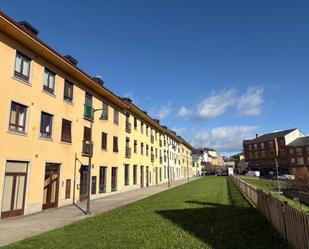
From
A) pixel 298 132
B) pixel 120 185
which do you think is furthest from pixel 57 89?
pixel 298 132

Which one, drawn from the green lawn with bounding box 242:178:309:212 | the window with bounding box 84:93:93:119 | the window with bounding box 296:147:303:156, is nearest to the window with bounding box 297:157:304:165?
the window with bounding box 296:147:303:156

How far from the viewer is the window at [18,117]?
1626cm

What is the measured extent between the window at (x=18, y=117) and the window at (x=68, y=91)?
15.1 feet

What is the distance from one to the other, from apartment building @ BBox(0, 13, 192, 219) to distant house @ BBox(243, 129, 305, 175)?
69.9 m

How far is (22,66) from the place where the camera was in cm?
1730

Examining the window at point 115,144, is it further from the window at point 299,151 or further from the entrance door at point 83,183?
the window at point 299,151

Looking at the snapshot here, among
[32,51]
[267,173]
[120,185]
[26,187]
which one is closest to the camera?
[26,187]

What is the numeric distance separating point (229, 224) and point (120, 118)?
2221 cm

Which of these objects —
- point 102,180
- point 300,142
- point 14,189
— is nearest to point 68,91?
point 14,189

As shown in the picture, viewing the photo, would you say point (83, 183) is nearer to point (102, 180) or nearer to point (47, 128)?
point (102, 180)

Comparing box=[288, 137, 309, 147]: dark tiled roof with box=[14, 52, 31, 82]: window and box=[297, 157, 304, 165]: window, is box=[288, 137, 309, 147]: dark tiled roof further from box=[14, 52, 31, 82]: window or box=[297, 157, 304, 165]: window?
box=[14, 52, 31, 82]: window

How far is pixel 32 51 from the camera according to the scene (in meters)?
18.1

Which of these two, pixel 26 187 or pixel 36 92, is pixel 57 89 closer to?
pixel 36 92

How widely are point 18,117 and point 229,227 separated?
12.7 m
